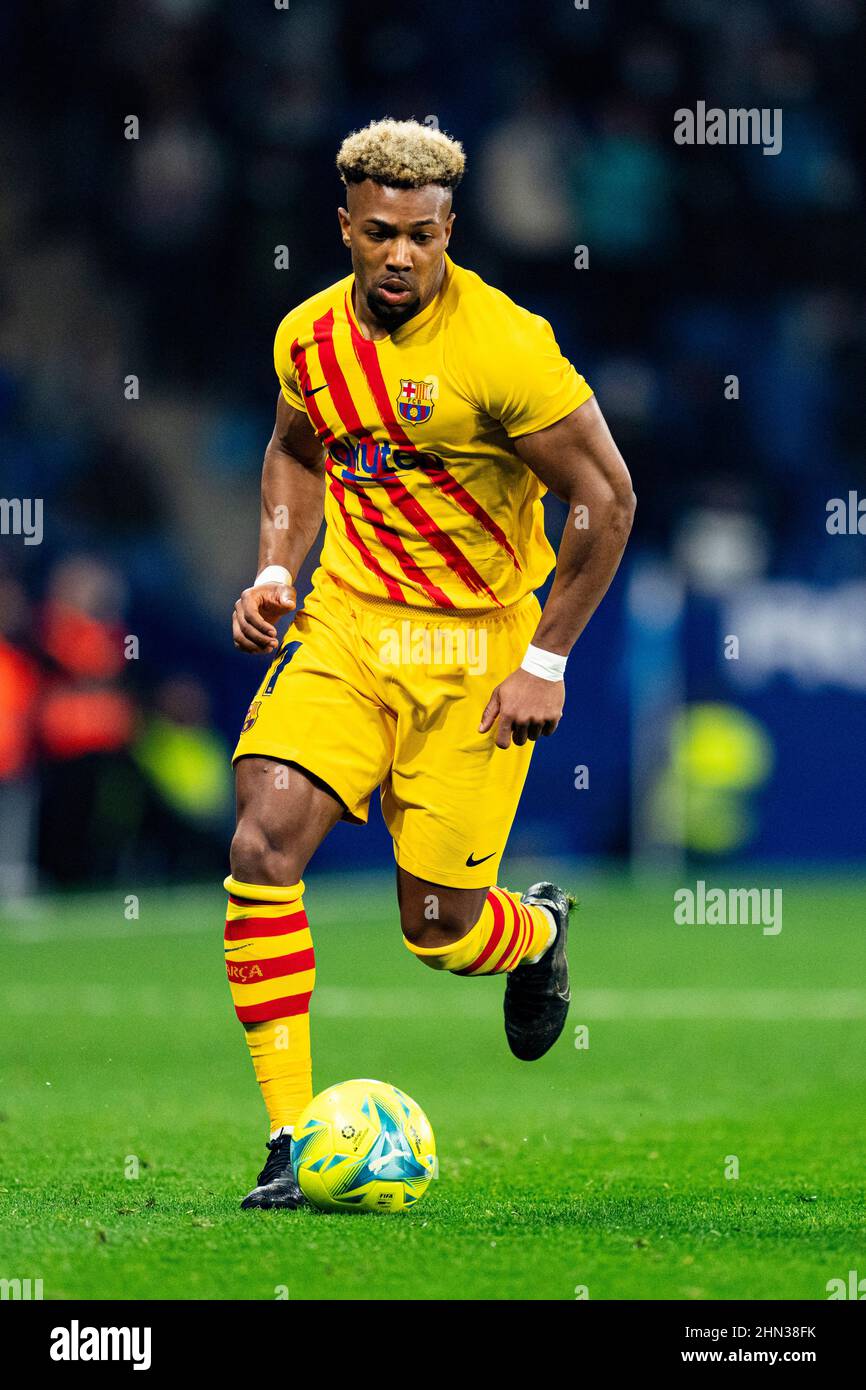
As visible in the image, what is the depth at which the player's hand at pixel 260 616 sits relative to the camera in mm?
4988

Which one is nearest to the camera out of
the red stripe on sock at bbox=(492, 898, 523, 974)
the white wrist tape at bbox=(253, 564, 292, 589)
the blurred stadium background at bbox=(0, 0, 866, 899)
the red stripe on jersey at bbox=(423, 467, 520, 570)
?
the red stripe on jersey at bbox=(423, 467, 520, 570)

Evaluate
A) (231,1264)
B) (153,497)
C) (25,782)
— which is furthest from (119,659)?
(231,1264)

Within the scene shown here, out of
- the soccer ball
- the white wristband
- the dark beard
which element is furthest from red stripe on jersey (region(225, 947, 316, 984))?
the dark beard

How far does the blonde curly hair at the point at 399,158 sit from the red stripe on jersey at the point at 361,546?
781 mm

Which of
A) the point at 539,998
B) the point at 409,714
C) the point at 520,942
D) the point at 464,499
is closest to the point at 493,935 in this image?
the point at 520,942

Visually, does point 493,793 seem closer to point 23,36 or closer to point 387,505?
point 387,505

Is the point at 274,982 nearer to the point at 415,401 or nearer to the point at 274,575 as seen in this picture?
the point at 274,575

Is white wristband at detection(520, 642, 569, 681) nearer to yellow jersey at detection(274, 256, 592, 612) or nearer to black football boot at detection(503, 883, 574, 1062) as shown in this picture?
yellow jersey at detection(274, 256, 592, 612)

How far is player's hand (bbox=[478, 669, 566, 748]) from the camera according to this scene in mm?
4930

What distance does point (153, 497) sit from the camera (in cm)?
1445

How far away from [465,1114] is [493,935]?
41.5 inches

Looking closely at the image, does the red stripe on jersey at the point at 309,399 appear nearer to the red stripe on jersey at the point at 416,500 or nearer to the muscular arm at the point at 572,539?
the red stripe on jersey at the point at 416,500

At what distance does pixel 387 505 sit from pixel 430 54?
12.6m

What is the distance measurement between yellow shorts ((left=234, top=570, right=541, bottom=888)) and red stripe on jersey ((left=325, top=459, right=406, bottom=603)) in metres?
0.05
